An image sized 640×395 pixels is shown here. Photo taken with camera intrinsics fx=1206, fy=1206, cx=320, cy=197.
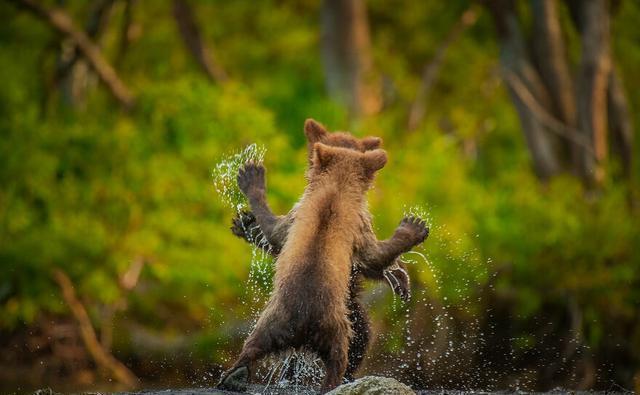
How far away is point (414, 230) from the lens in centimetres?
940

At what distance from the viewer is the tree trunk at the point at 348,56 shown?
2402cm

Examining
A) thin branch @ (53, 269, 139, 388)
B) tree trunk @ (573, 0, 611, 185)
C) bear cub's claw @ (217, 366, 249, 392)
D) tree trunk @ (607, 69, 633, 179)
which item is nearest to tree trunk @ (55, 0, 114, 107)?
thin branch @ (53, 269, 139, 388)

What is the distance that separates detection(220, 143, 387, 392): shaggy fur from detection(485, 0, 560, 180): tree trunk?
1293cm

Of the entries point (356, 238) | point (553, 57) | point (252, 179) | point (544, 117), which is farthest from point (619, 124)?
point (356, 238)

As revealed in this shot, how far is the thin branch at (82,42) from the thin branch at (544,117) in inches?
272

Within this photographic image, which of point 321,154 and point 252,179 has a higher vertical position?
point 252,179

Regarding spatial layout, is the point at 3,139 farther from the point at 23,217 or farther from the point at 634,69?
the point at 634,69

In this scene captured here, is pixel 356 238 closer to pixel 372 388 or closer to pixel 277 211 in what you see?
pixel 372 388

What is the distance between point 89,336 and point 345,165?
9673mm

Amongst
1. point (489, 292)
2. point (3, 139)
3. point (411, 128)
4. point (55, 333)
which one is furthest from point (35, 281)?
point (411, 128)

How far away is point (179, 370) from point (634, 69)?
14079mm

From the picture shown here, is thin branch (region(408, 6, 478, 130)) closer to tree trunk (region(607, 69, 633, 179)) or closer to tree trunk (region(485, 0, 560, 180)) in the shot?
tree trunk (region(485, 0, 560, 180))

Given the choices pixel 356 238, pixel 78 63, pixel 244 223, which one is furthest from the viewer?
pixel 78 63

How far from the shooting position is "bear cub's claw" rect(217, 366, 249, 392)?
A: 8.70 meters
